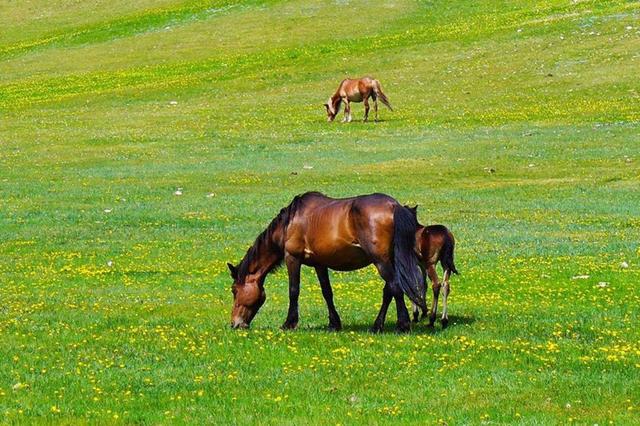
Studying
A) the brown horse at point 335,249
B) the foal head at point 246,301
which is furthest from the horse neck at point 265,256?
the foal head at point 246,301

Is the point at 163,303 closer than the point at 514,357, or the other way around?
the point at 514,357

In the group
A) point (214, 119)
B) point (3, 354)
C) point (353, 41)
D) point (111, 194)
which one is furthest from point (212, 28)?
point (3, 354)

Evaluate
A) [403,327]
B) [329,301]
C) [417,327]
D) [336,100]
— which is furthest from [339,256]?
[336,100]

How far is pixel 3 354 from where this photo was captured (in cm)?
1370

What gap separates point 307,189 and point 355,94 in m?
19.0

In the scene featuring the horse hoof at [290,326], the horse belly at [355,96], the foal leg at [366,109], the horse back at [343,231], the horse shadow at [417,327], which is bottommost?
the foal leg at [366,109]

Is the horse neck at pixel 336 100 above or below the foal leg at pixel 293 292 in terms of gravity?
below

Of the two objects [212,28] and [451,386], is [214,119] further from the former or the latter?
[451,386]

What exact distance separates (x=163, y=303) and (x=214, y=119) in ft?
121

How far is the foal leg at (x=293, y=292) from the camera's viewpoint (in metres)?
15.4

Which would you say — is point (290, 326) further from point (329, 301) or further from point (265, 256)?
point (265, 256)

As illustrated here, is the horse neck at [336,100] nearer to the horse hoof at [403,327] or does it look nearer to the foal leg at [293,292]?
the foal leg at [293,292]

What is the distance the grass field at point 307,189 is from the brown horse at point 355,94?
3.37 feet

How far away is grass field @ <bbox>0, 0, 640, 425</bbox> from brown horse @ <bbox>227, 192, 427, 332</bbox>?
531mm
